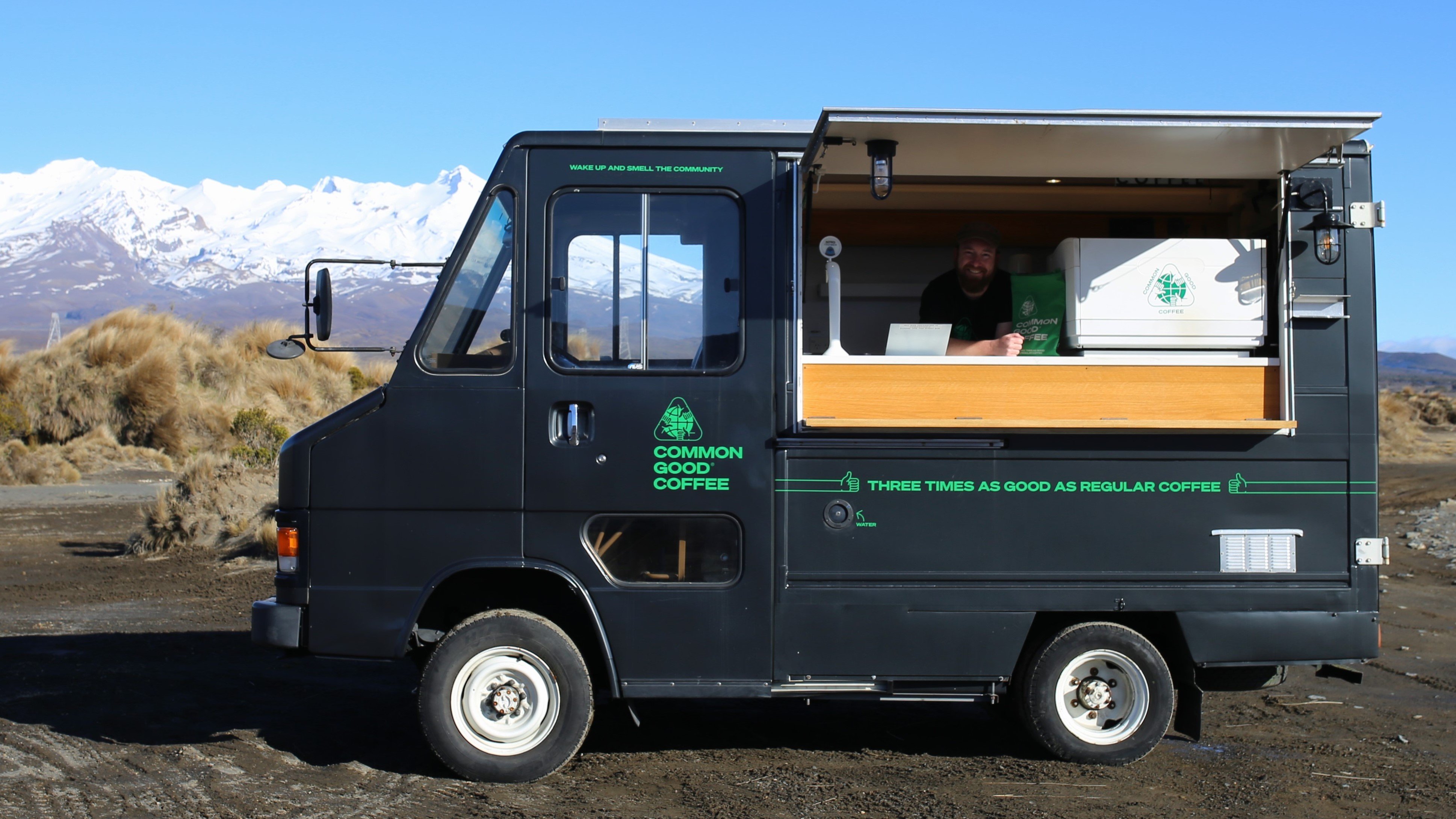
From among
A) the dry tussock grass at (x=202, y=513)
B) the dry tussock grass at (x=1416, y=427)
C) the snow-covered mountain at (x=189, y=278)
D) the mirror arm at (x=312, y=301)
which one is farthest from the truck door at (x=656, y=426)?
the snow-covered mountain at (x=189, y=278)

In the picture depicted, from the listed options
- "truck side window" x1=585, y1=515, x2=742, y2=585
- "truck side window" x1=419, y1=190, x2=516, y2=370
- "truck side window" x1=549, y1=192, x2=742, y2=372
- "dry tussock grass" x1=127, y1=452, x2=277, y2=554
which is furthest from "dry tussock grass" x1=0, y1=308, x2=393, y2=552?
"truck side window" x1=585, y1=515, x2=742, y2=585

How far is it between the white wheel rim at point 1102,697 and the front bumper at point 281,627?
11.6 ft

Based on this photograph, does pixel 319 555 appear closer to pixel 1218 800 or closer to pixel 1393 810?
pixel 1218 800

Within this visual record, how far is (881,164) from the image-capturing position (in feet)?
17.4

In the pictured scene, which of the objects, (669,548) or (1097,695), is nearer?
(669,548)

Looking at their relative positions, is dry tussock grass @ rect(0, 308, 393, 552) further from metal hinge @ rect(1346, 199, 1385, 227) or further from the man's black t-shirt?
metal hinge @ rect(1346, 199, 1385, 227)

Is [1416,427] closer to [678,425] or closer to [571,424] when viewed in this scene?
[678,425]

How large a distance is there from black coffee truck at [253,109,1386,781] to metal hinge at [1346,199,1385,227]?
0.6 inches

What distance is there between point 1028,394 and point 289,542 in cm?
349

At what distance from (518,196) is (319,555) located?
189 cm

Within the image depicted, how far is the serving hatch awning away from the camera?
5.11 meters

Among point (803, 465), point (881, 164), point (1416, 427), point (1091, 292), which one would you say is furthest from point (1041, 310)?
point (1416, 427)

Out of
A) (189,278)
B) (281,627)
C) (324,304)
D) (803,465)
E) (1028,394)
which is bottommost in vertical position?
(281,627)

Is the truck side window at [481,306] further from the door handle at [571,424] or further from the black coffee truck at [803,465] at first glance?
the door handle at [571,424]
